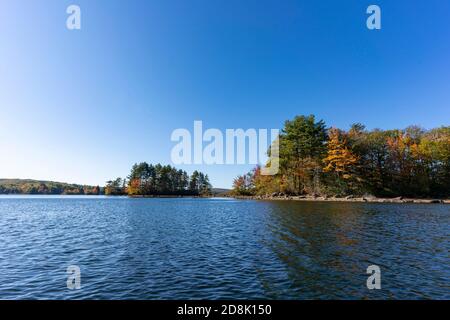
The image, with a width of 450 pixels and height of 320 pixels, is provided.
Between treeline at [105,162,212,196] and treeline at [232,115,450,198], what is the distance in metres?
101

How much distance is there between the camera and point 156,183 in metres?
177

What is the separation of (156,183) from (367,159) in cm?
13321

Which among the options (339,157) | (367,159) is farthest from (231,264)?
(367,159)

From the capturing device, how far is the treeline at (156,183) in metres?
173

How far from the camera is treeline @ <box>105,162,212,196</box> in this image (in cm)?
17312

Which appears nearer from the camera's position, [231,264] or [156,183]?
[231,264]

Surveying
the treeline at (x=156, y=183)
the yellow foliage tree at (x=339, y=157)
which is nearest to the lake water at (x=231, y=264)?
the yellow foliage tree at (x=339, y=157)

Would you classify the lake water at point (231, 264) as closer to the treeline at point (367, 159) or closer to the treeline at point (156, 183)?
the treeline at point (367, 159)

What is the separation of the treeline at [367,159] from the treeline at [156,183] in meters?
101

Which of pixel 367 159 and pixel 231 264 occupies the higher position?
pixel 367 159

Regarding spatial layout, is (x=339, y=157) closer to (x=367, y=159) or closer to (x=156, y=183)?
(x=367, y=159)

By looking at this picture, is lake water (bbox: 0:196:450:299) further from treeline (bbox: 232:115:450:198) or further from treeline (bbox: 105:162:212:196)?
treeline (bbox: 105:162:212:196)

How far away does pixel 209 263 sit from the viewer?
15953 millimetres

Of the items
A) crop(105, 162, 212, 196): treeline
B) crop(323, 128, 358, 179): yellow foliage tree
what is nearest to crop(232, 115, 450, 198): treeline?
crop(323, 128, 358, 179): yellow foliage tree
